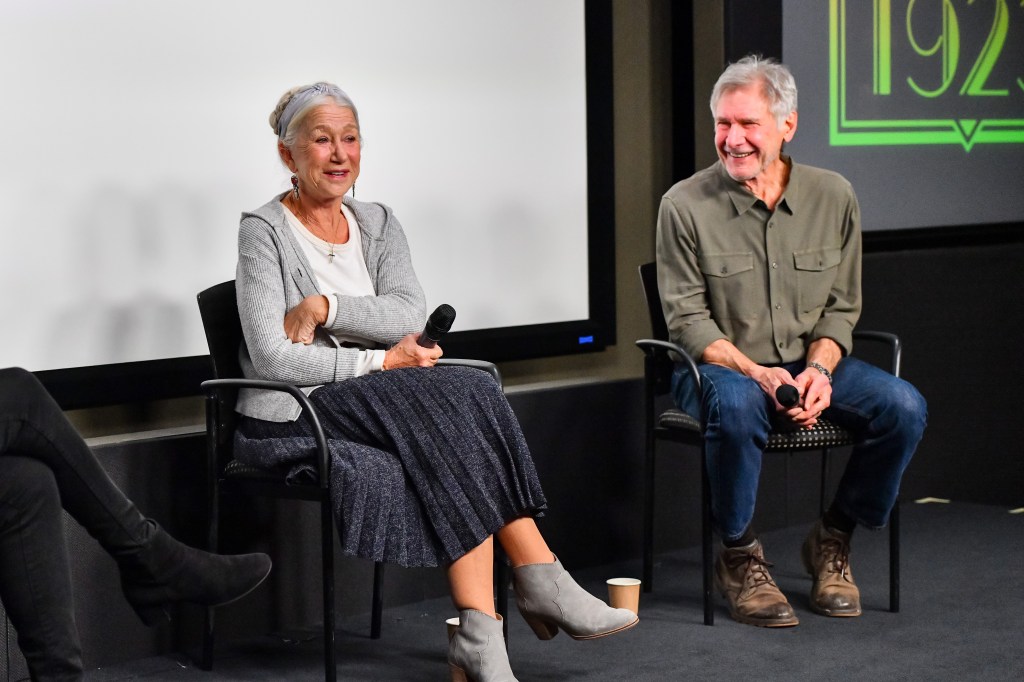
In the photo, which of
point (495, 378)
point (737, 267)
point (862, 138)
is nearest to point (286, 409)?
point (495, 378)

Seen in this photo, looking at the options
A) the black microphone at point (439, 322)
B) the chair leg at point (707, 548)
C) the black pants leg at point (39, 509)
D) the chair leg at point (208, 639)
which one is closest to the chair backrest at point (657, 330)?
the chair leg at point (707, 548)

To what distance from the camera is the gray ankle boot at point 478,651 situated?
2645mm

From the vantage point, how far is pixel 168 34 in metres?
3.11

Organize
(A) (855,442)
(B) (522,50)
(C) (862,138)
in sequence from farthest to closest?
A: (C) (862,138)
(B) (522,50)
(A) (855,442)

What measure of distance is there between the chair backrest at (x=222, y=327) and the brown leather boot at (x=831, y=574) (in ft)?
4.90

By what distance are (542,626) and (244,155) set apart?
1336mm

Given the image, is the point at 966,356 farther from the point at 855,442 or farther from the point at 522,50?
the point at 522,50

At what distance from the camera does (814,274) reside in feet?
11.4

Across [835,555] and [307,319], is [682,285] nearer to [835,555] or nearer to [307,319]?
[835,555]

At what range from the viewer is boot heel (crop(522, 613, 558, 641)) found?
9.06ft

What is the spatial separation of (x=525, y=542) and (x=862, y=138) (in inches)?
88.2

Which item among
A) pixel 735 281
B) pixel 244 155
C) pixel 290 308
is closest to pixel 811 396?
pixel 735 281

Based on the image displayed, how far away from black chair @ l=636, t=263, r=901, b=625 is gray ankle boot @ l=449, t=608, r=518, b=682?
0.74 m

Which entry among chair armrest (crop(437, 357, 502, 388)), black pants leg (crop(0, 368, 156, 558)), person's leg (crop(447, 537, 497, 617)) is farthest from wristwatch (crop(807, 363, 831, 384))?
black pants leg (crop(0, 368, 156, 558))
